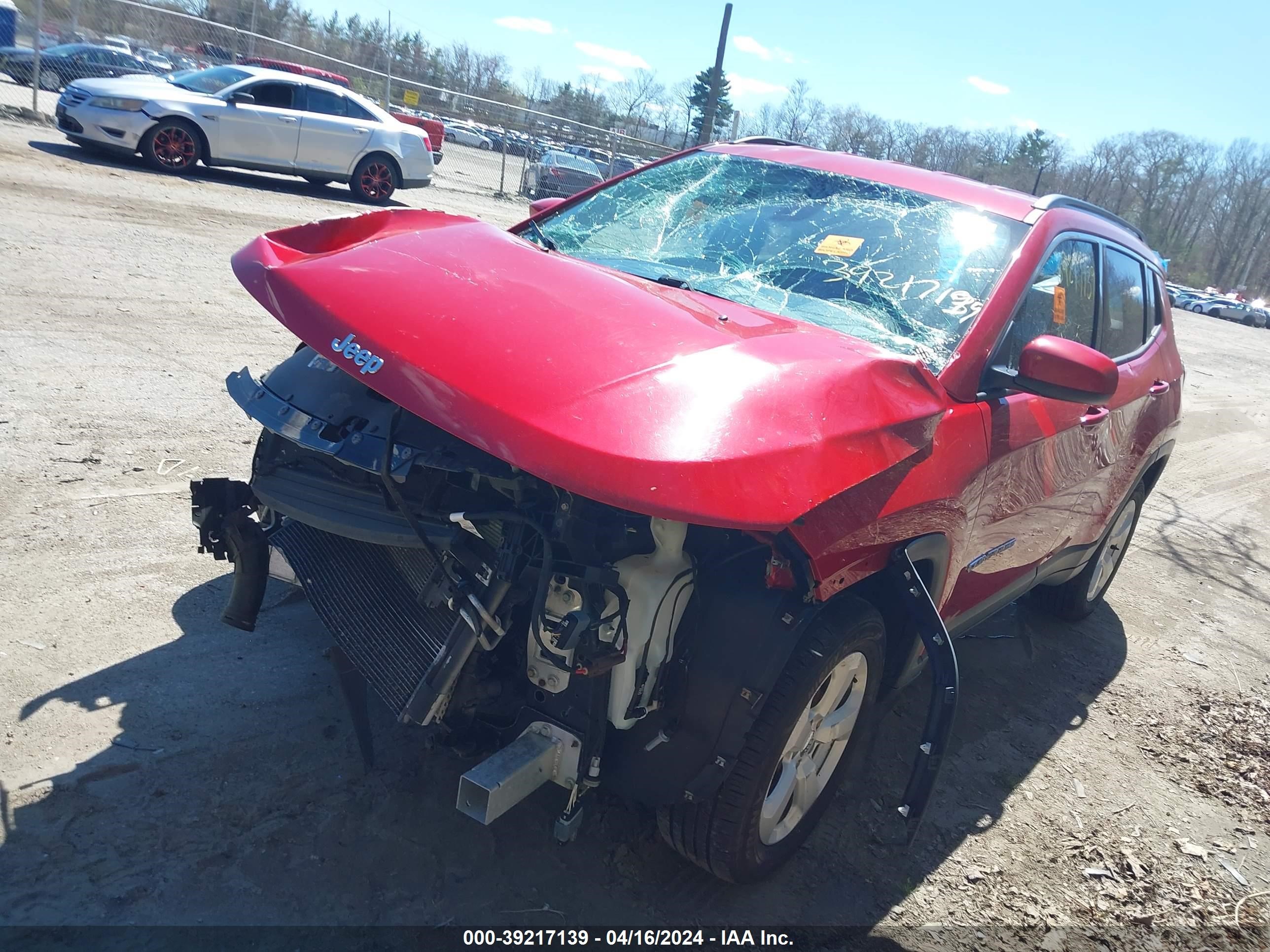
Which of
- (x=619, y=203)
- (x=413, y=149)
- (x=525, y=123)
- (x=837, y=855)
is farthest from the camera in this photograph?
(x=525, y=123)

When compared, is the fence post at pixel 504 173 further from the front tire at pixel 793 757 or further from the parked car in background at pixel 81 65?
the front tire at pixel 793 757

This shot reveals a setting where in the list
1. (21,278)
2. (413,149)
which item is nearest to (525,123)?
(413,149)

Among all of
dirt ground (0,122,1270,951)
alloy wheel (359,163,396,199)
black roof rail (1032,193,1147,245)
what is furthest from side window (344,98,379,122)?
black roof rail (1032,193,1147,245)

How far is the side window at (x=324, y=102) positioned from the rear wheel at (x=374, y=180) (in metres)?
0.82

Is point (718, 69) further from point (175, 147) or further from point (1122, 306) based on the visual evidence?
point (1122, 306)

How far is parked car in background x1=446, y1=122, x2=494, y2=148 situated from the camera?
28.6 metres

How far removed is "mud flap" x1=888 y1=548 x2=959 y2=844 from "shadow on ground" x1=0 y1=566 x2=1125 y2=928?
48 centimetres

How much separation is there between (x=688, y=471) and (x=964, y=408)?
1284 mm

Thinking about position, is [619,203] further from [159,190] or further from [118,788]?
[159,190]

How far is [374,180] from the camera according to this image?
626 inches

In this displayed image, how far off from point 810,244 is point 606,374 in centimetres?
168

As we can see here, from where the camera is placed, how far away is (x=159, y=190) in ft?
40.4

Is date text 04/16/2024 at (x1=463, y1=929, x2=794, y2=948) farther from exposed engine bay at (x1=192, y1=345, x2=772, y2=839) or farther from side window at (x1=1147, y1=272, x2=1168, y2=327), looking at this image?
side window at (x1=1147, y1=272, x2=1168, y2=327)

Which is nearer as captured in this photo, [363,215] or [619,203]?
[363,215]
